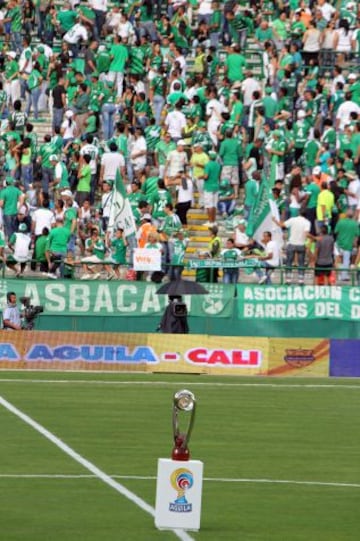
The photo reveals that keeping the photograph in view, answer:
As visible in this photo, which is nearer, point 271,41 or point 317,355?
point 317,355

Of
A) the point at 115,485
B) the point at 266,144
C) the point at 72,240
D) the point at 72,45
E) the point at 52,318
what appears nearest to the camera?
the point at 115,485

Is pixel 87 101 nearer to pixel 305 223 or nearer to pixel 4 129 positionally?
pixel 4 129

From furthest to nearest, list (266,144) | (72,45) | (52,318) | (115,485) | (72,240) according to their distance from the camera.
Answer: (72,45), (266,144), (72,240), (52,318), (115,485)

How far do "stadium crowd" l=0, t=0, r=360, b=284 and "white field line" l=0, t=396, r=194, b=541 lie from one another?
12583 millimetres

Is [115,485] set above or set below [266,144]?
below

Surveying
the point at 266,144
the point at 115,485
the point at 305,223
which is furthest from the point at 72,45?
the point at 115,485

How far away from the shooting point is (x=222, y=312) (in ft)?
122

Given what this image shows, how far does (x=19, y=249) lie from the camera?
38469 mm

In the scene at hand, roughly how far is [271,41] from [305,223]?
872cm

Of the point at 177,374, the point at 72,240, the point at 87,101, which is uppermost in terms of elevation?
the point at 87,101

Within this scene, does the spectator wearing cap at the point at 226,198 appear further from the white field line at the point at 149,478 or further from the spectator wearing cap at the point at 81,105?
the white field line at the point at 149,478

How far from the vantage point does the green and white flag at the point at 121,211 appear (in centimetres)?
3800

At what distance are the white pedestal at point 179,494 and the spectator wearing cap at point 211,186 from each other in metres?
26.8

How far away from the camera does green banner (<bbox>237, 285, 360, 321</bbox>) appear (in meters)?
37.3
